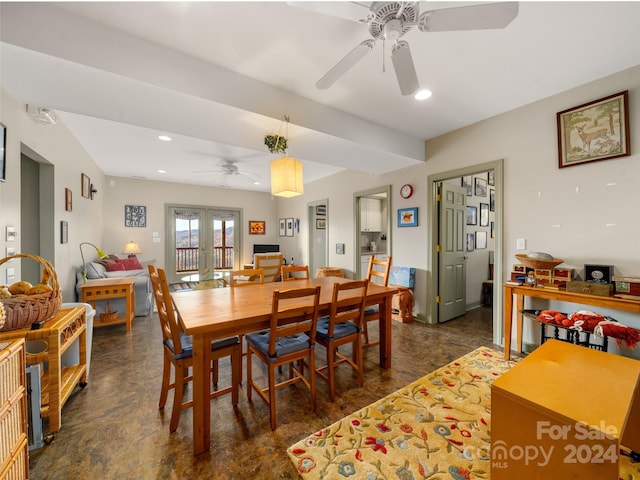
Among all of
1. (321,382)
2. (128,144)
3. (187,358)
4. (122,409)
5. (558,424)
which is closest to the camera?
(558,424)

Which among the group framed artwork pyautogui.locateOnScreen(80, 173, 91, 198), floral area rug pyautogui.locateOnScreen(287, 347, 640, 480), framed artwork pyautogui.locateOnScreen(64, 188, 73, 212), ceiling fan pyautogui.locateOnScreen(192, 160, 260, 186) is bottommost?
floral area rug pyautogui.locateOnScreen(287, 347, 640, 480)

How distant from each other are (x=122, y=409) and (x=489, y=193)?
603cm

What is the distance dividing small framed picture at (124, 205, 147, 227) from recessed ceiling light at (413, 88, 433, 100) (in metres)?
6.34

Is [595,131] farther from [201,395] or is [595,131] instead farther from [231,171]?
[231,171]

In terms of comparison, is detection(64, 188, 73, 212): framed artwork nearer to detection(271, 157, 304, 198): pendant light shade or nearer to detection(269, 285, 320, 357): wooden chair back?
detection(271, 157, 304, 198): pendant light shade

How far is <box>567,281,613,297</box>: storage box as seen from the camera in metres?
2.10

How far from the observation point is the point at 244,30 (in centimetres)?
174

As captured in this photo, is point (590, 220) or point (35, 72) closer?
point (35, 72)

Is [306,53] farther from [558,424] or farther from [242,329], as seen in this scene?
[558,424]

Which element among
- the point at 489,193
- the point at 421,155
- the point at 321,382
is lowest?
the point at 321,382

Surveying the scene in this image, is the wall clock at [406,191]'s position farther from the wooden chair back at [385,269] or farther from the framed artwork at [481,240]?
the framed artwork at [481,240]

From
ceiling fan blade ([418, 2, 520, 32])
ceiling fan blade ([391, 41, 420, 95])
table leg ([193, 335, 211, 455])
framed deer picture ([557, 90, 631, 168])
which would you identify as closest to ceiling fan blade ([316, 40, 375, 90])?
ceiling fan blade ([391, 41, 420, 95])

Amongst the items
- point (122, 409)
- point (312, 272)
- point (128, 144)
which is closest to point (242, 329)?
point (122, 409)

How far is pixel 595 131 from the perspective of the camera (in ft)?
7.68
